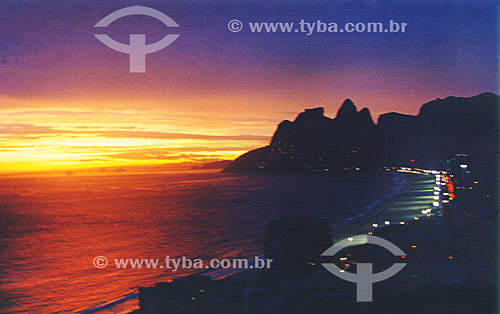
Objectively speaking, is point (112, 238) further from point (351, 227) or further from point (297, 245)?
point (297, 245)

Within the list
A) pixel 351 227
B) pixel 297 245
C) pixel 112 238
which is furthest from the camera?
pixel 351 227

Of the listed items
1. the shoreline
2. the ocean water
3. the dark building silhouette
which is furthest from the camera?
the dark building silhouette

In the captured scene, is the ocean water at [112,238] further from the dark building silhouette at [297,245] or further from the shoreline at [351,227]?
the dark building silhouette at [297,245]

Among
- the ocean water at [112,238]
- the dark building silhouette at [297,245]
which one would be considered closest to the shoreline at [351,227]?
the ocean water at [112,238]

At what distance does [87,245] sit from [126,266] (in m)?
12.2

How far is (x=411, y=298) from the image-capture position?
10.1m

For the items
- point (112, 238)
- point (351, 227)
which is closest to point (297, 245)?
point (351, 227)

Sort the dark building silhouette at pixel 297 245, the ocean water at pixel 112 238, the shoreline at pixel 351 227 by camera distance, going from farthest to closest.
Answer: the dark building silhouette at pixel 297 245 → the ocean water at pixel 112 238 → the shoreline at pixel 351 227

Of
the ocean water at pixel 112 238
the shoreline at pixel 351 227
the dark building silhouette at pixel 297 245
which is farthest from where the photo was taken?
the dark building silhouette at pixel 297 245

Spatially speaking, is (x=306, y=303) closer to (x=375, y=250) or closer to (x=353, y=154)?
(x=375, y=250)

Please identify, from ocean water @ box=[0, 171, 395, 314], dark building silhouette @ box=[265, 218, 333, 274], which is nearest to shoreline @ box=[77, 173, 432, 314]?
ocean water @ box=[0, 171, 395, 314]

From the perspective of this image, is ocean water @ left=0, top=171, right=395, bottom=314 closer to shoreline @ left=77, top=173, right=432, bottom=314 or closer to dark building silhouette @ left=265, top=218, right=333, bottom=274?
shoreline @ left=77, top=173, right=432, bottom=314

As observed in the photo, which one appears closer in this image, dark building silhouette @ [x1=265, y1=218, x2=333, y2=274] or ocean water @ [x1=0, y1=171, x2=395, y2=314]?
ocean water @ [x1=0, y1=171, x2=395, y2=314]

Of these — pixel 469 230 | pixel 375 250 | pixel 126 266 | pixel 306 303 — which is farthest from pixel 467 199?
pixel 306 303
